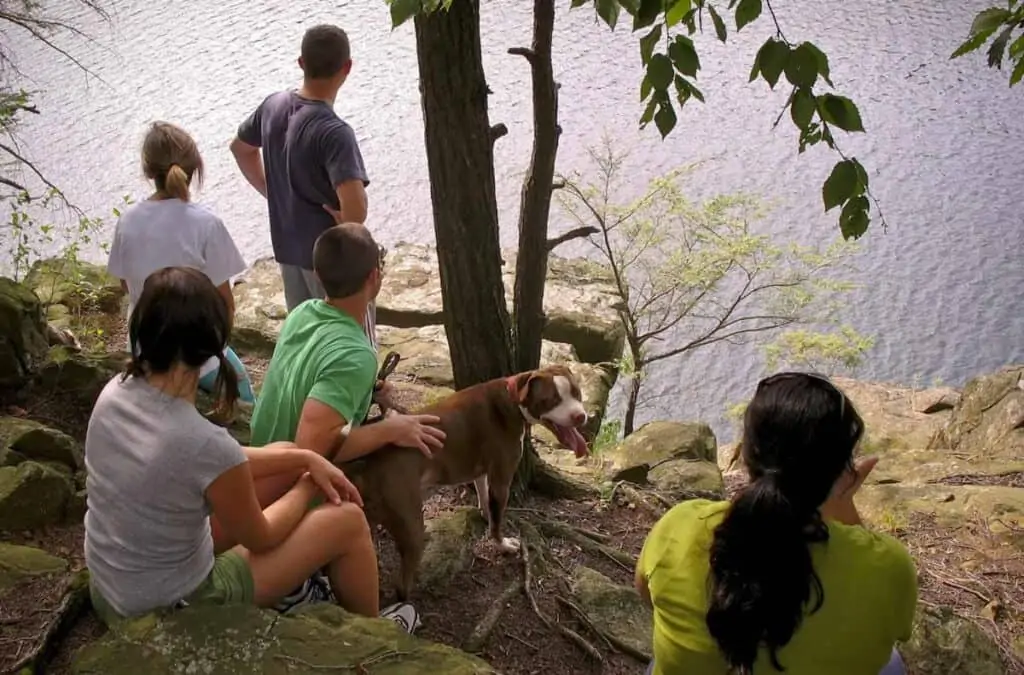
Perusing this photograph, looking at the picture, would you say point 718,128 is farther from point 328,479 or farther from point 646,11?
point 646,11

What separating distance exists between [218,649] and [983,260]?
533 inches

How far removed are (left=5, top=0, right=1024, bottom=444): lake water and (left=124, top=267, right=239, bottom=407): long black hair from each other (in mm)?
9391

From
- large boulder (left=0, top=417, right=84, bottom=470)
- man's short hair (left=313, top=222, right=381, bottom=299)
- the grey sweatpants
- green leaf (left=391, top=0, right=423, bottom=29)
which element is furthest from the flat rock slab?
green leaf (left=391, top=0, right=423, bottom=29)

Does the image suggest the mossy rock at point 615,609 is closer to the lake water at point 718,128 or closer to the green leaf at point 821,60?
the green leaf at point 821,60

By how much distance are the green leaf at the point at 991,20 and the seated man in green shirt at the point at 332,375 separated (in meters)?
1.71

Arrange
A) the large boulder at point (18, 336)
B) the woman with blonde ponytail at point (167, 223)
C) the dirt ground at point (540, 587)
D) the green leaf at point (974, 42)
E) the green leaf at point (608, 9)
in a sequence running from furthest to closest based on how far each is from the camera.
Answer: the large boulder at point (18, 336)
the woman with blonde ponytail at point (167, 223)
the dirt ground at point (540, 587)
the green leaf at point (974, 42)
the green leaf at point (608, 9)

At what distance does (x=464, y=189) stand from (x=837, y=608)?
220 centimetres

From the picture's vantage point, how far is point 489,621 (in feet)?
10.2

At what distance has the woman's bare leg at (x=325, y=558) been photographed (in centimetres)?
231

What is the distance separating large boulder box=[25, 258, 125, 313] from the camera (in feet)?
23.9

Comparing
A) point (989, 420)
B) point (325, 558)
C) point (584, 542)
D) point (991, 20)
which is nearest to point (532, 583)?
point (584, 542)

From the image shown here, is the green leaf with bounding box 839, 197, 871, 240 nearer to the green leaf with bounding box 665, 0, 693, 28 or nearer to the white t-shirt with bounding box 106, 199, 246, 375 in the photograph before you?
the green leaf with bounding box 665, 0, 693, 28

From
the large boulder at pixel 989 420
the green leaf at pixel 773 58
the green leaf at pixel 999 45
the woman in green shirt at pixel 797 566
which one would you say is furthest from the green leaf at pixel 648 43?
the large boulder at pixel 989 420

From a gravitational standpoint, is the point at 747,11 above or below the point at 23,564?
above
